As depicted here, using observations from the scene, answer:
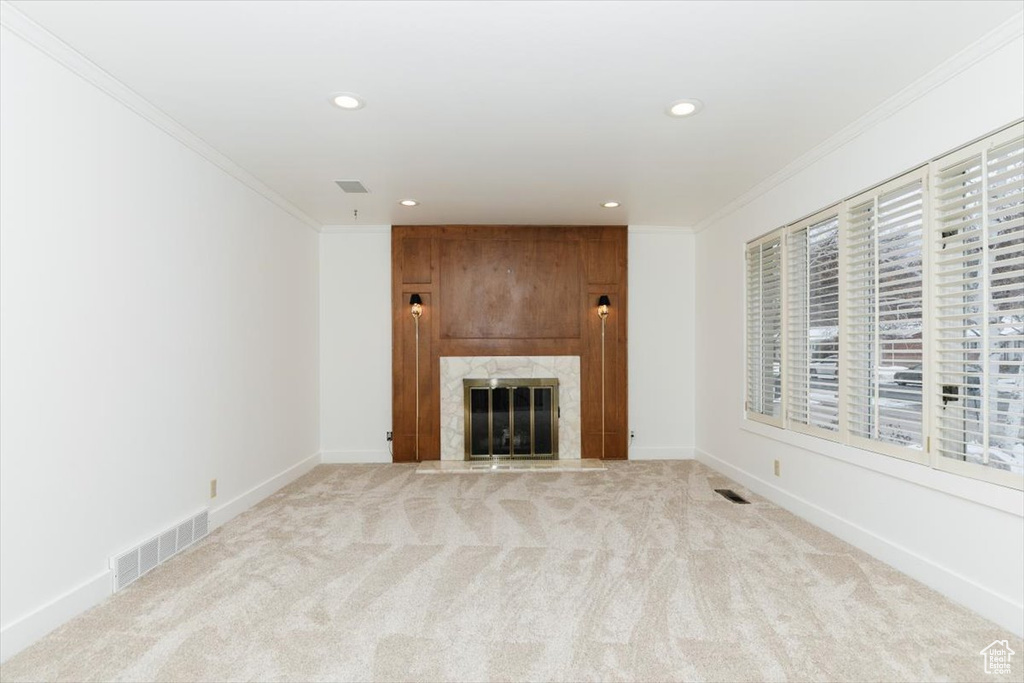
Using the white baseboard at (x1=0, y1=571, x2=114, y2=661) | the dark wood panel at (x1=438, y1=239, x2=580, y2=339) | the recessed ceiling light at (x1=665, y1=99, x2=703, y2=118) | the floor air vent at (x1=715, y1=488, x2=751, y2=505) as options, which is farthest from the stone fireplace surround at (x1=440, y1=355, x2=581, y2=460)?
the white baseboard at (x1=0, y1=571, x2=114, y2=661)

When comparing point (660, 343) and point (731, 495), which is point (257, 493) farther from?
point (660, 343)

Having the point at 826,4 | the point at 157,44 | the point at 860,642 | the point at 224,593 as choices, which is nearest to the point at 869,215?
the point at 826,4

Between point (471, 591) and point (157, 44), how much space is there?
2.97 metres

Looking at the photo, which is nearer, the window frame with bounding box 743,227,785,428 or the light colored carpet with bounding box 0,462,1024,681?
the light colored carpet with bounding box 0,462,1024,681

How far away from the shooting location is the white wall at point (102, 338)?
7.39ft

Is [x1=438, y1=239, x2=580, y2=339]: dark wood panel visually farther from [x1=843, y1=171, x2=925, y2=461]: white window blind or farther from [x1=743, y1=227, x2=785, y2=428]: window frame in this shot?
[x1=843, y1=171, x2=925, y2=461]: white window blind

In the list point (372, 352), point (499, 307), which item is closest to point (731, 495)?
point (499, 307)

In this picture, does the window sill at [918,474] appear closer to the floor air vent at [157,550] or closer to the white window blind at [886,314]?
the white window blind at [886,314]

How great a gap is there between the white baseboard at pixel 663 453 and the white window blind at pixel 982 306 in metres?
3.46

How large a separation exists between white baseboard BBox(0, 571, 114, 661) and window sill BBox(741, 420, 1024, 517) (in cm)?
419

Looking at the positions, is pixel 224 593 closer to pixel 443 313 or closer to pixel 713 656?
pixel 713 656

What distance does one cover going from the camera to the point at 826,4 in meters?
2.14

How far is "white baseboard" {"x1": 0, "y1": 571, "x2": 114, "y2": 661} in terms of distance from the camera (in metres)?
2.19

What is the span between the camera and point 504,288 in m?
5.99
